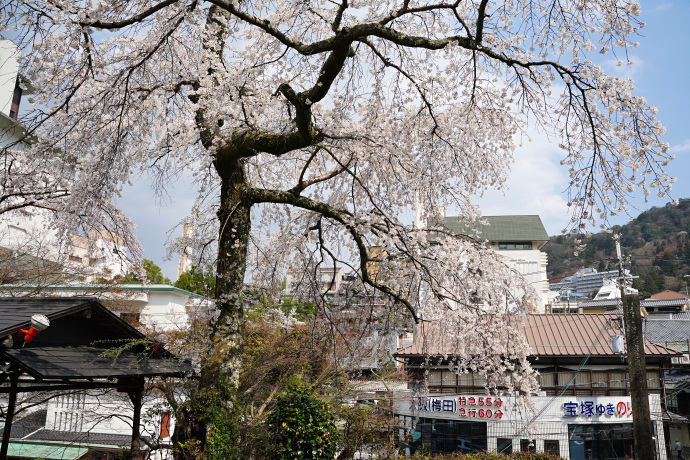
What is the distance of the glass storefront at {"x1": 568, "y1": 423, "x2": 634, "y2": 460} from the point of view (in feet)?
55.4

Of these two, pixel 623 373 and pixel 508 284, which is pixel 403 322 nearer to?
pixel 508 284

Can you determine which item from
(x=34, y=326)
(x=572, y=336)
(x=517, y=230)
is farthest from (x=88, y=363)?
(x=517, y=230)

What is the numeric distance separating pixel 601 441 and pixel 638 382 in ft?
33.2

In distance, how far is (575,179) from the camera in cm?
493

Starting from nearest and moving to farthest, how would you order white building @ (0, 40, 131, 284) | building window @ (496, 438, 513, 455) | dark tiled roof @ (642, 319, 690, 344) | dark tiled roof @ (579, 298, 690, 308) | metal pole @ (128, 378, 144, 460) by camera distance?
metal pole @ (128, 378, 144, 460) < white building @ (0, 40, 131, 284) < building window @ (496, 438, 513, 455) < dark tiled roof @ (642, 319, 690, 344) < dark tiled roof @ (579, 298, 690, 308)

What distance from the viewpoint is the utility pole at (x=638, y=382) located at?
8508mm

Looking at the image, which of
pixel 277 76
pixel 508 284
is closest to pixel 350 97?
pixel 277 76

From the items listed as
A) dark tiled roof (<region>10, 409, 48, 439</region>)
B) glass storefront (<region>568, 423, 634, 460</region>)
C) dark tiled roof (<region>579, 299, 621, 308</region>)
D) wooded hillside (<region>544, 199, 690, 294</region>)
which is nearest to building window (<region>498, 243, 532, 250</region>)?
wooded hillside (<region>544, 199, 690, 294</region>)

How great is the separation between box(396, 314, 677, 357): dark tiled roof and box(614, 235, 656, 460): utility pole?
7.88 meters

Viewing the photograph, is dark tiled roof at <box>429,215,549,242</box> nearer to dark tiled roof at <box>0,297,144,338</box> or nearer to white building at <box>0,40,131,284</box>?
white building at <box>0,40,131,284</box>

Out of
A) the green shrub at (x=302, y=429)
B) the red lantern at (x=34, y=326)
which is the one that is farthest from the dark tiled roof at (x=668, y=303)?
the red lantern at (x=34, y=326)

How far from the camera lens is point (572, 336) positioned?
18.3m

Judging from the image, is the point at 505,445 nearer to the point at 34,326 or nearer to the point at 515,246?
the point at 34,326

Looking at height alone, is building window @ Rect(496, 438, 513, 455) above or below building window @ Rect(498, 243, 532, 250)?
below
